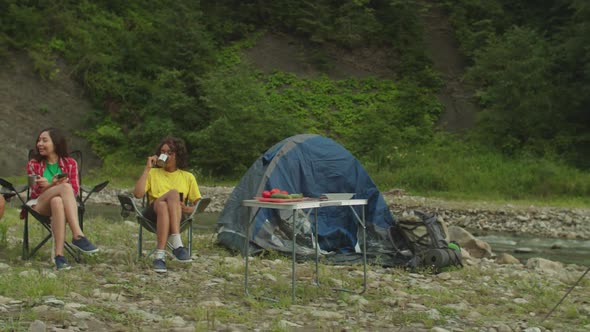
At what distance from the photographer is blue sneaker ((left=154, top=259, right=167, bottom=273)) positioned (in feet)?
18.9

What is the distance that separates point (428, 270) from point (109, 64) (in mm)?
21982

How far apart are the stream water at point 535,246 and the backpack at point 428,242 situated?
2.80m

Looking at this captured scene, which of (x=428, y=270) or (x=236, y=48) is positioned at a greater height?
(x=236, y=48)

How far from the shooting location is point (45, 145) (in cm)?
601

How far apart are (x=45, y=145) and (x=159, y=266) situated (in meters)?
1.52

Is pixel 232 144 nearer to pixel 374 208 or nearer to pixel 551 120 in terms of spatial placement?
pixel 551 120

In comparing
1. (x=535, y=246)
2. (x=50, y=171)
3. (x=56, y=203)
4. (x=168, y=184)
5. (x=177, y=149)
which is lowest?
(x=535, y=246)

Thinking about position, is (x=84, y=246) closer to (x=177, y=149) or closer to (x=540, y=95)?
(x=177, y=149)

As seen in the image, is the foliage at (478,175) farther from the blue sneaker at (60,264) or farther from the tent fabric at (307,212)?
the blue sneaker at (60,264)

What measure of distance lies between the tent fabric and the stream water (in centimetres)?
275

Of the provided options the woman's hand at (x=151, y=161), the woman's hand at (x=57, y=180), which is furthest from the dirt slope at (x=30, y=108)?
the woman's hand at (x=57, y=180)

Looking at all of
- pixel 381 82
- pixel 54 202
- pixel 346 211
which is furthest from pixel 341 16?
pixel 54 202

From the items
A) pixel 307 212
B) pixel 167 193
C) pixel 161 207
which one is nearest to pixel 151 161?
pixel 167 193

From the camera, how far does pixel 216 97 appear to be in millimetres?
22344
